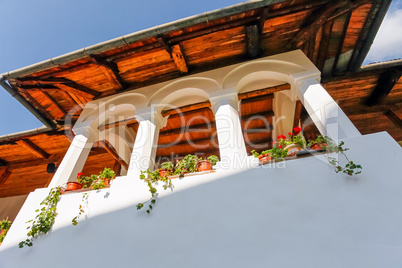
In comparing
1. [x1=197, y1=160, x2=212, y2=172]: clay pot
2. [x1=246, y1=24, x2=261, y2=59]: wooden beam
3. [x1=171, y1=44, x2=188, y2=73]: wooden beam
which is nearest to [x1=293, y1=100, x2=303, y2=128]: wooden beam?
[x1=246, y1=24, x2=261, y2=59]: wooden beam

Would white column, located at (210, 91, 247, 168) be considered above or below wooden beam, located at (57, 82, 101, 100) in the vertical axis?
below

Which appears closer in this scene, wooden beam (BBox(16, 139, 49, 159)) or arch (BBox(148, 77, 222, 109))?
arch (BBox(148, 77, 222, 109))

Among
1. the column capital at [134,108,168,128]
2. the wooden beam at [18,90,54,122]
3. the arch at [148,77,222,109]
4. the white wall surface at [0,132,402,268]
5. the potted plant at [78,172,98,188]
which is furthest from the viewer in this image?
the wooden beam at [18,90,54,122]

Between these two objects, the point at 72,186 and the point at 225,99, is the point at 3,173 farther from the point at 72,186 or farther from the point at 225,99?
the point at 225,99

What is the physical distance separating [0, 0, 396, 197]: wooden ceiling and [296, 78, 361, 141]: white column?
1197 millimetres

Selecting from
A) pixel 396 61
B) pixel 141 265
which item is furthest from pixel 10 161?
pixel 396 61

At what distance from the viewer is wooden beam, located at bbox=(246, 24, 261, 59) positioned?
4.21 meters

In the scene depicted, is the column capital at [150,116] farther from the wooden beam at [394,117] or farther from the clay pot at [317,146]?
the wooden beam at [394,117]

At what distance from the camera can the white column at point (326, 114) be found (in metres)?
3.19

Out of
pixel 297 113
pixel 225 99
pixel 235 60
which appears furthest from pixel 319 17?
pixel 297 113

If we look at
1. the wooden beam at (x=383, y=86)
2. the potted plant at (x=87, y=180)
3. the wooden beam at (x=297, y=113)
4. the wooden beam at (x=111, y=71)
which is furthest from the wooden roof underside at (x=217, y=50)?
the potted plant at (x=87, y=180)

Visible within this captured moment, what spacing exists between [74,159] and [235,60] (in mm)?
3728

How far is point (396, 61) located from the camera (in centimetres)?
474

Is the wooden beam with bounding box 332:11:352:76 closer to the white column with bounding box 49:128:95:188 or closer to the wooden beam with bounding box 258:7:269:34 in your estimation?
the wooden beam with bounding box 258:7:269:34
